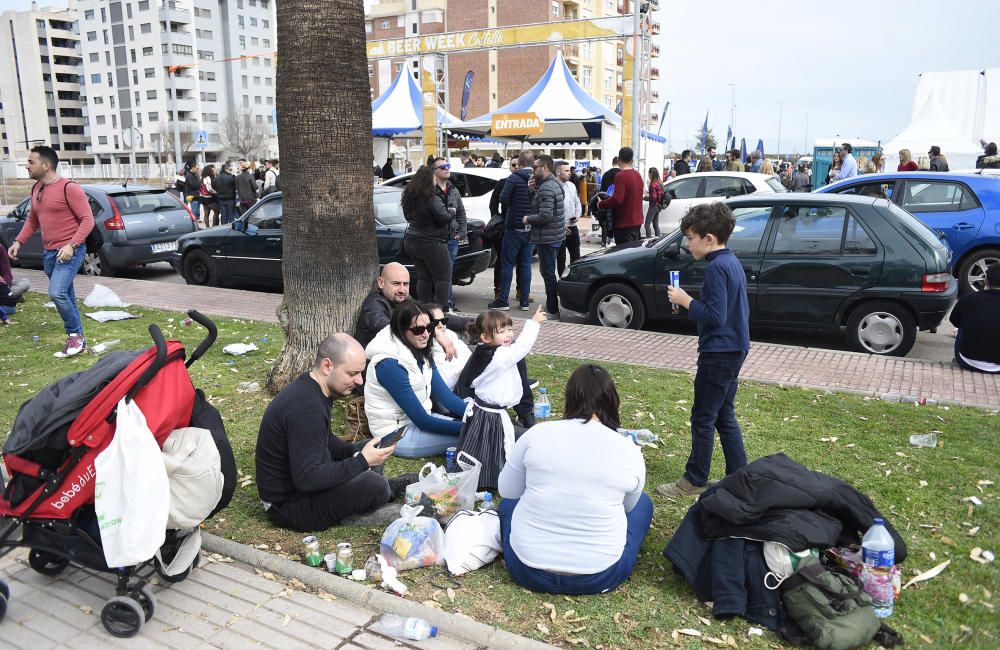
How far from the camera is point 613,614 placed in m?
3.51

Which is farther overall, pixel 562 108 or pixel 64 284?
pixel 562 108

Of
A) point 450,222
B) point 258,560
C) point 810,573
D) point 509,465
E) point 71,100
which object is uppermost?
point 71,100

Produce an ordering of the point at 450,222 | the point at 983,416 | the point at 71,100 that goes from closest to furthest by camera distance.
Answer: the point at 983,416, the point at 450,222, the point at 71,100

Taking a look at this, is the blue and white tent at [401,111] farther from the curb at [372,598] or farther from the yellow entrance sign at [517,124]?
→ the curb at [372,598]

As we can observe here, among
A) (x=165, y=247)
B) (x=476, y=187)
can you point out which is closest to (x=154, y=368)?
(x=165, y=247)

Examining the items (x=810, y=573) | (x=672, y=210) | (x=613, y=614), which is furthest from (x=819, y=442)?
(x=672, y=210)

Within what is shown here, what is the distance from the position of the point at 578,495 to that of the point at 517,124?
69.7 ft

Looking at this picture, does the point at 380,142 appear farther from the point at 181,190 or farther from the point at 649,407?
the point at 649,407

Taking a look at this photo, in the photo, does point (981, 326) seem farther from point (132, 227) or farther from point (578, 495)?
point (132, 227)

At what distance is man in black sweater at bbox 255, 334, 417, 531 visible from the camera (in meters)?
3.97

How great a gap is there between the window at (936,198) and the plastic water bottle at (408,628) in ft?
33.3

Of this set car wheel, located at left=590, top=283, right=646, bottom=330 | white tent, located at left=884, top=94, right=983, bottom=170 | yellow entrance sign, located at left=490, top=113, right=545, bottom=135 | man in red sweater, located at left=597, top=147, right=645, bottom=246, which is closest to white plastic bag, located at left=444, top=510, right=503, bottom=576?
car wheel, located at left=590, top=283, right=646, bottom=330

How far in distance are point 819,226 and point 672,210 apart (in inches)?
305

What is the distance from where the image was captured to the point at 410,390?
16.9 ft
